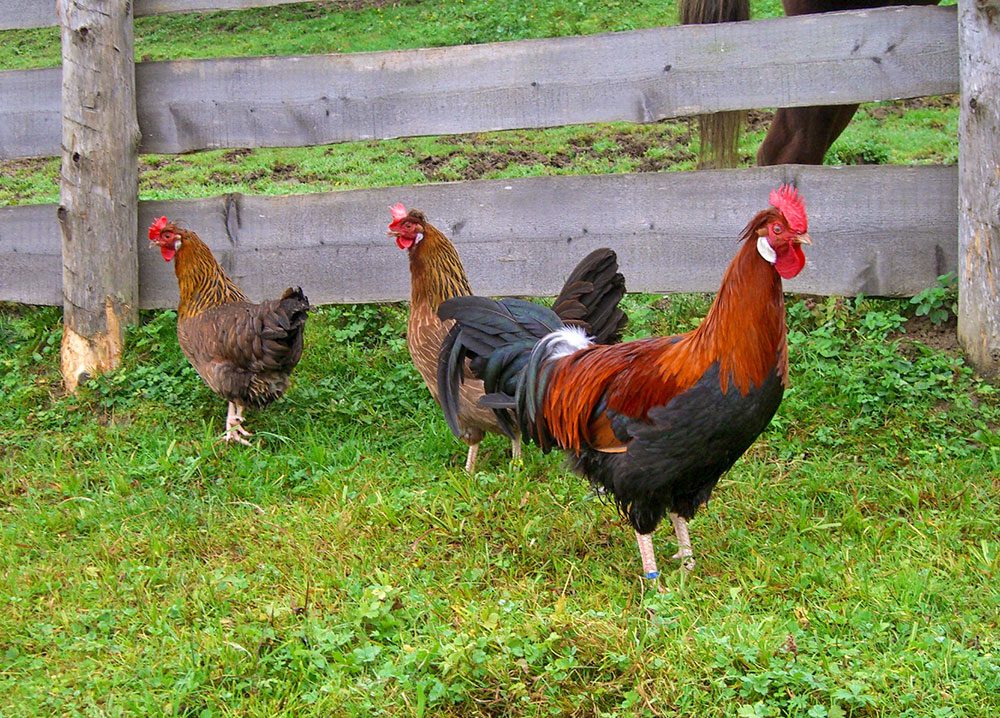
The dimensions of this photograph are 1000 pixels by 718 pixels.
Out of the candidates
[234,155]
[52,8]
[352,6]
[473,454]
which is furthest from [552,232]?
[352,6]

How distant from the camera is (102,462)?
5062 mm

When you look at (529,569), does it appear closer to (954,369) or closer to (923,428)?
(923,428)

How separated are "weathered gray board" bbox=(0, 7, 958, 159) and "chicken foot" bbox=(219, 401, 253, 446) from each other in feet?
5.03

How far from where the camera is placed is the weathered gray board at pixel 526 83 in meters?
5.12

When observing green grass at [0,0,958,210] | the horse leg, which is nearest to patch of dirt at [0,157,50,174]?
green grass at [0,0,958,210]

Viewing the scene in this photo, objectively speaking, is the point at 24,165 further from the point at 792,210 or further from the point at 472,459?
the point at 792,210

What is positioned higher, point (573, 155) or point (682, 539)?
point (573, 155)

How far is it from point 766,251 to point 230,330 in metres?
2.93

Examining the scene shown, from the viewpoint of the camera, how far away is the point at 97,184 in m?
5.52

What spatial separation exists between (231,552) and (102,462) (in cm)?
117

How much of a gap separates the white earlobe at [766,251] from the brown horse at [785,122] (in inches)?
95.3

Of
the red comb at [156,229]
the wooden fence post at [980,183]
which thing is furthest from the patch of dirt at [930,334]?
the red comb at [156,229]

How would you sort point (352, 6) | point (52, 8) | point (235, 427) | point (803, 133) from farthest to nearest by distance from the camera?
point (352, 6) < point (803, 133) < point (52, 8) < point (235, 427)

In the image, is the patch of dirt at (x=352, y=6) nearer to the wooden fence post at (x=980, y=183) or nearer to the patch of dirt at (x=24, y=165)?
the patch of dirt at (x=24, y=165)
